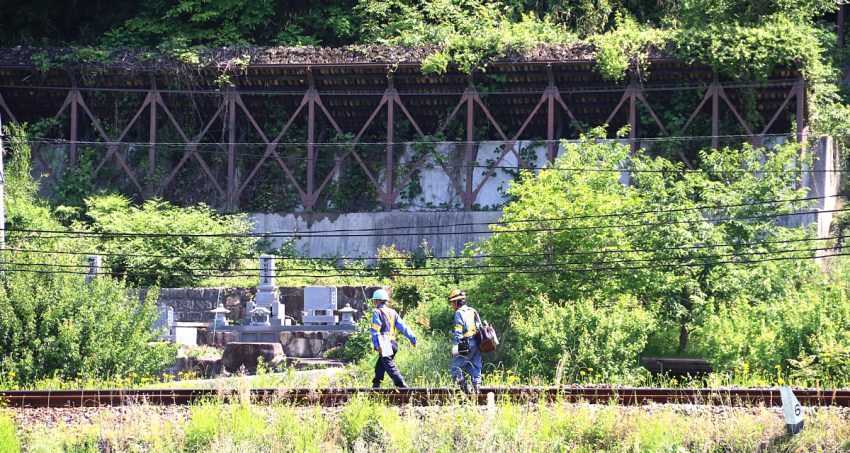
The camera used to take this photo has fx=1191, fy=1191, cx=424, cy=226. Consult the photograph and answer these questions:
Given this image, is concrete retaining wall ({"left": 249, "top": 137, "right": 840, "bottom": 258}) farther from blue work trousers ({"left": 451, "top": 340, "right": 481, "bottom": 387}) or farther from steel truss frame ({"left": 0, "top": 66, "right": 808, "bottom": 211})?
blue work trousers ({"left": 451, "top": 340, "right": 481, "bottom": 387})

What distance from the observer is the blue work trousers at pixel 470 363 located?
15.7 metres

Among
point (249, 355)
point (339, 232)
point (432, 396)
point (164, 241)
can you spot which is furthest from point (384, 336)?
point (339, 232)

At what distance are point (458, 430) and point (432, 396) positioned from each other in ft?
4.57

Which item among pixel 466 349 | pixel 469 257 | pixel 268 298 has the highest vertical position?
pixel 469 257

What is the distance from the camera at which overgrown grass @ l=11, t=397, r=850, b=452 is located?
44.7ft

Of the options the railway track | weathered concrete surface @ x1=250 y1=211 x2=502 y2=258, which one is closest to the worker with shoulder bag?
the railway track

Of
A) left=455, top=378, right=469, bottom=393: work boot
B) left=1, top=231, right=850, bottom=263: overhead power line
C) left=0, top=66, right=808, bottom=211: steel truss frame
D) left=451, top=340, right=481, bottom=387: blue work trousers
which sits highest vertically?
left=0, top=66, right=808, bottom=211: steel truss frame

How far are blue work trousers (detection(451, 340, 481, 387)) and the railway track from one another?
0.30 m

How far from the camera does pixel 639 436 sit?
13.6 meters

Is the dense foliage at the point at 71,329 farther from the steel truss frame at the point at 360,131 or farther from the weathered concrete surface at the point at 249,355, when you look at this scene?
the steel truss frame at the point at 360,131

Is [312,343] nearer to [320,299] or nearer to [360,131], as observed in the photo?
[320,299]

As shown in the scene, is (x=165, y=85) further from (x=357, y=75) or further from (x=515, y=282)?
(x=515, y=282)

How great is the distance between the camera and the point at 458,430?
551 inches

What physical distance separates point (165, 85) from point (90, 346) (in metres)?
13.5
